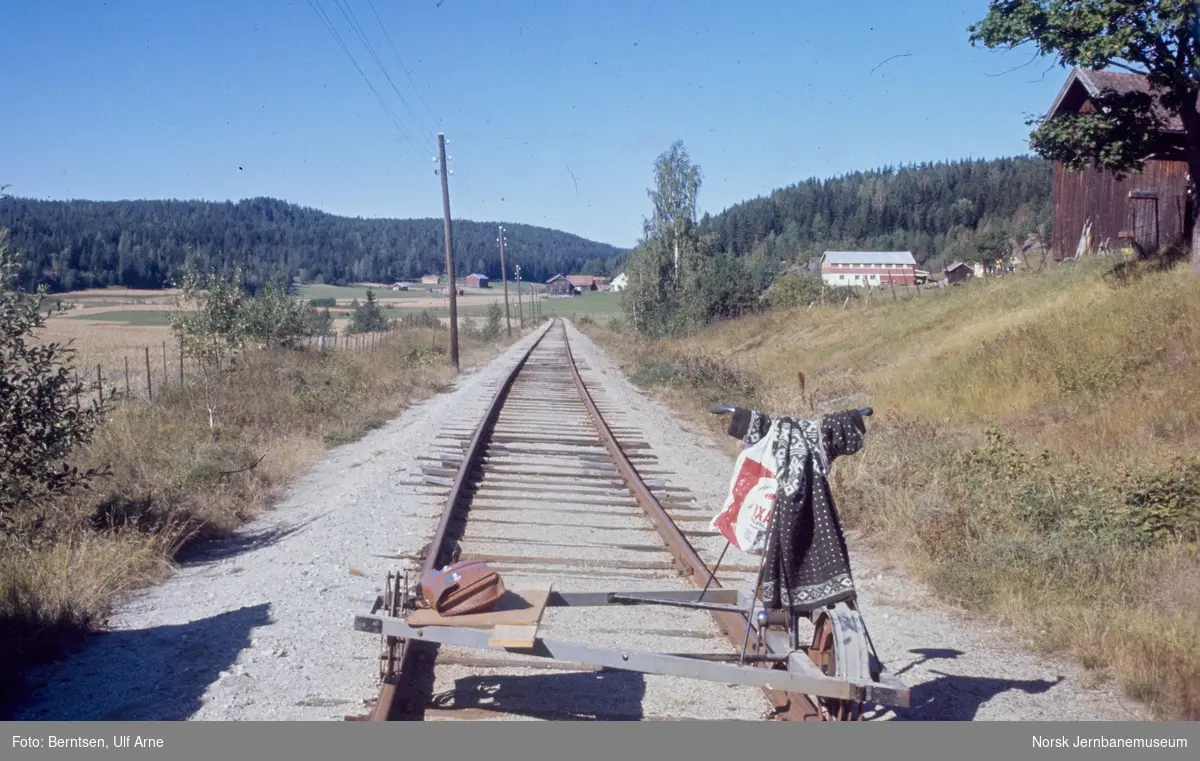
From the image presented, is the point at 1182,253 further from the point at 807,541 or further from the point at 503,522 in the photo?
the point at 807,541

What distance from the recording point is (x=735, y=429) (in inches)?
169

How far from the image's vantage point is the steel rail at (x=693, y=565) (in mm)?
4398

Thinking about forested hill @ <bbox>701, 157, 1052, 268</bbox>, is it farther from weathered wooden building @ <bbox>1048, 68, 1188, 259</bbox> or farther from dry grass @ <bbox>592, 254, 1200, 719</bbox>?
dry grass @ <bbox>592, 254, 1200, 719</bbox>

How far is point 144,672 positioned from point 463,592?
6.11 feet

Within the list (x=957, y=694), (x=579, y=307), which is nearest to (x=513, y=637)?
(x=957, y=694)

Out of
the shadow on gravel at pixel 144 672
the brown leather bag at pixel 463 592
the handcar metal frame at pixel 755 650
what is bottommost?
the shadow on gravel at pixel 144 672

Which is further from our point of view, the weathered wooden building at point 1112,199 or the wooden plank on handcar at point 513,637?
the weathered wooden building at point 1112,199

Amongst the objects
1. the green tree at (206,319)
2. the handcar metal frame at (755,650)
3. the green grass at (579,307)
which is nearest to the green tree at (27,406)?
the handcar metal frame at (755,650)

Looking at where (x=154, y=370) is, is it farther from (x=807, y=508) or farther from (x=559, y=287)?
(x=559, y=287)

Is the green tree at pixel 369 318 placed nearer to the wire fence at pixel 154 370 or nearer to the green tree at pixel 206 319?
the wire fence at pixel 154 370

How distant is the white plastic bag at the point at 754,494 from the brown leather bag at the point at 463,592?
1.09 meters

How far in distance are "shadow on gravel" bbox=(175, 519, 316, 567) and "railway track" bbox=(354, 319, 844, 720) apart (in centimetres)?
144

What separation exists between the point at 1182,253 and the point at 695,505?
13.3 metres
